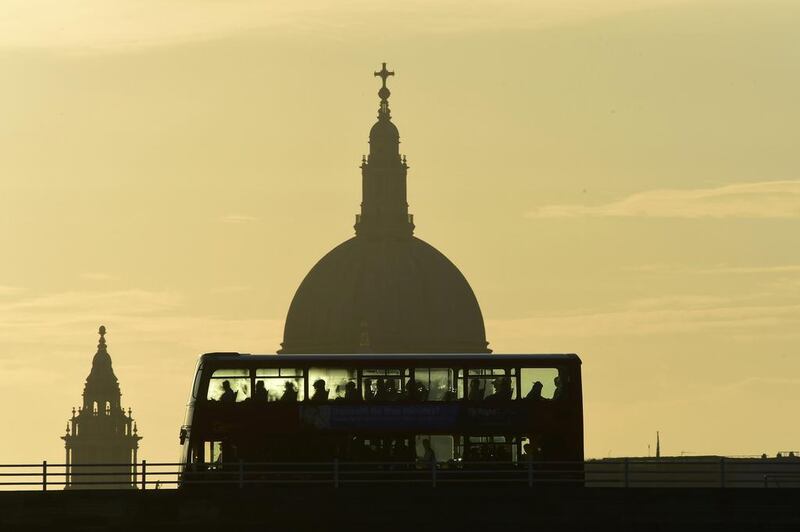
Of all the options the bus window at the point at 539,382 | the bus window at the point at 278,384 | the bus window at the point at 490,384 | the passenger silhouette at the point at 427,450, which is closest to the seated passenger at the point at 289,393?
the bus window at the point at 278,384

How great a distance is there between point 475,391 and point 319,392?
143 inches

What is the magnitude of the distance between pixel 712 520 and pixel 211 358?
12229 millimetres

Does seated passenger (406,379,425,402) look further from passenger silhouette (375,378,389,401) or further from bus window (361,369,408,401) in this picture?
passenger silhouette (375,378,389,401)

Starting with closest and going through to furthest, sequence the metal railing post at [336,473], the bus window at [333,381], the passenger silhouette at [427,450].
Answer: the metal railing post at [336,473], the bus window at [333,381], the passenger silhouette at [427,450]

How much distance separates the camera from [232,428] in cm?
8206

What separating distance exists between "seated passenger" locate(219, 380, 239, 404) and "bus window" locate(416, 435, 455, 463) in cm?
440

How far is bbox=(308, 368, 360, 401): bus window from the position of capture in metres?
81.9

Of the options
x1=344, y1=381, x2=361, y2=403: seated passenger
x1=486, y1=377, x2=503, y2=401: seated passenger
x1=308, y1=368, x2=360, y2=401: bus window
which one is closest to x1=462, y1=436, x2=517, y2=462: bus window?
x1=486, y1=377, x2=503, y2=401: seated passenger

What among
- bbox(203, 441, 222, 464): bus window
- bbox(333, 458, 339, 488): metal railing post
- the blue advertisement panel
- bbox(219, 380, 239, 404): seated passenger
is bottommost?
bbox(333, 458, 339, 488): metal railing post

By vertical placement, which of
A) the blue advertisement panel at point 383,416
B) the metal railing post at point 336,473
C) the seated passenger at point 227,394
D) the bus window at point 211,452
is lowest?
the metal railing post at point 336,473

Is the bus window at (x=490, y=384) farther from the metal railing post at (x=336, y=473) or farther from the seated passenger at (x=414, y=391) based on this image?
the metal railing post at (x=336, y=473)

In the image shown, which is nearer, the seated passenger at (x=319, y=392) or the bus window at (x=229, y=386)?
the bus window at (x=229, y=386)

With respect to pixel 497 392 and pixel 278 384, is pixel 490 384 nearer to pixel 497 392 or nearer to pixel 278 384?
pixel 497 392

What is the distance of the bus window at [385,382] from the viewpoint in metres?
81.9
